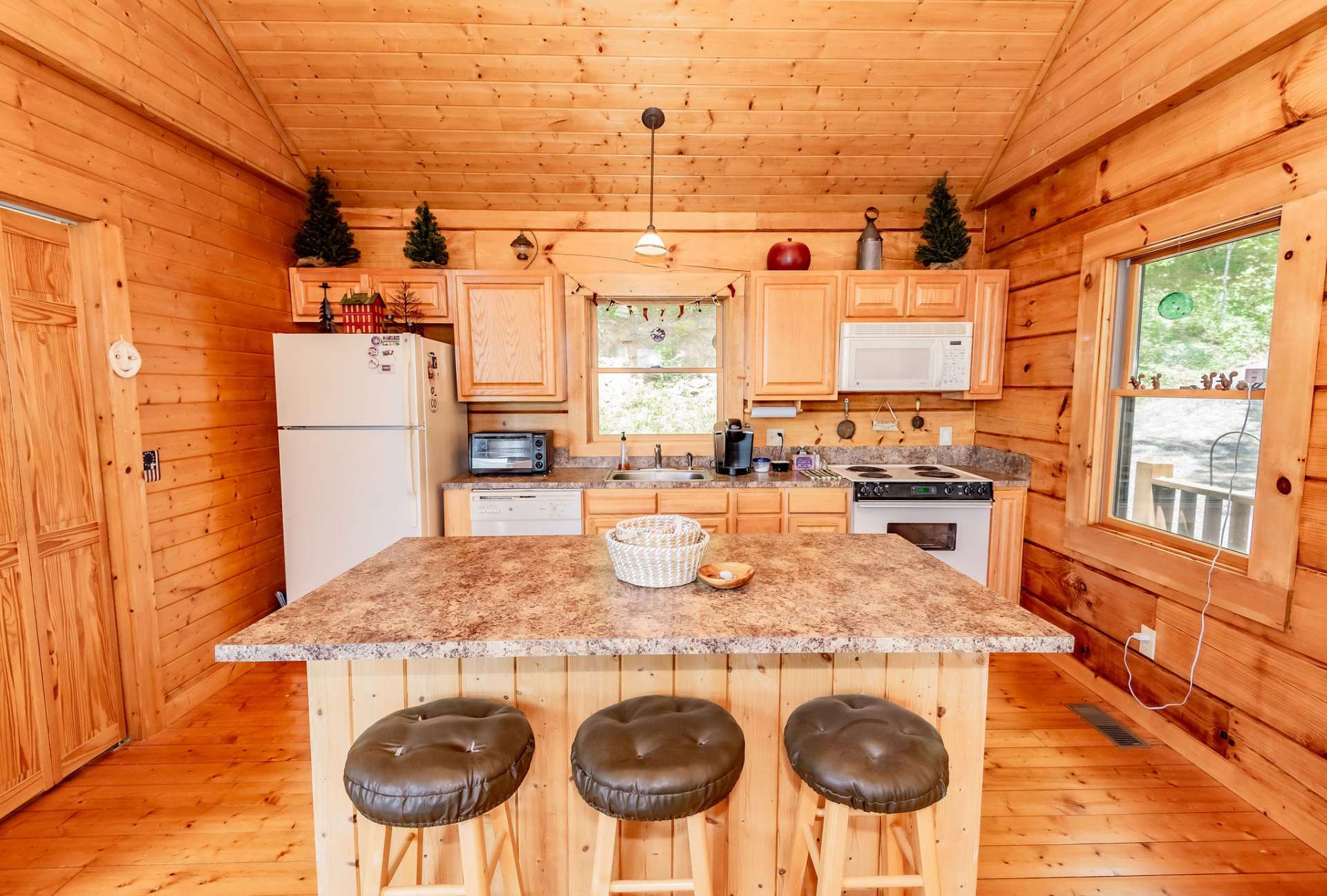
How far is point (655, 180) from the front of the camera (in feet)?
11.2

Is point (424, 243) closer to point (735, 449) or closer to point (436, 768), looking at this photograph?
point (735, 449)

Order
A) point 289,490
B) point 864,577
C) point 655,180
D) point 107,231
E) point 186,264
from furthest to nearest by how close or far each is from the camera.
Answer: point 655,180, point 289,490, point 186,264, point 107,231, point 864,577

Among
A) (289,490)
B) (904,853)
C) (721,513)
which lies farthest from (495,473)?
(904,853)

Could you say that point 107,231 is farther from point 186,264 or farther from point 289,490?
point 289,490

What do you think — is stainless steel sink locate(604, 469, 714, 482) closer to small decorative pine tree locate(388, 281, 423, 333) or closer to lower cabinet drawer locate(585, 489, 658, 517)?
lower cabinet drawer locate(585, 489, 658, 517)

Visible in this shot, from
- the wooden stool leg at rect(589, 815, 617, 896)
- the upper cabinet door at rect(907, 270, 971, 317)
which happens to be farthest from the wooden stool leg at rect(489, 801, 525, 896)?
the upper cabinet door at rect(907, 270, 971, 317)

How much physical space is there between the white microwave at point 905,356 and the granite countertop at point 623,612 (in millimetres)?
1901

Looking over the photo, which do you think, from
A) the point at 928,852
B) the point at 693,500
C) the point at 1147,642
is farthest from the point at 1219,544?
the point at 693,500

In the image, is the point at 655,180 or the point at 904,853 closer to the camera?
the point at 904,853

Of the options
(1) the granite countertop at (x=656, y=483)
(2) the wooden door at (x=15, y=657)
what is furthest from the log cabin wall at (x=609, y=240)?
(2) the wooden door at (x=15, y=657)

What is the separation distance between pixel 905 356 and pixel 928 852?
276 cm

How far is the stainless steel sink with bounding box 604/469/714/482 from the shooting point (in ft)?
10.8

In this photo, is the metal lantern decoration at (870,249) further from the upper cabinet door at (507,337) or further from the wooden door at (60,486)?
the wooden door at (60,486)

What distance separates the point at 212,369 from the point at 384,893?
2.56 metres
